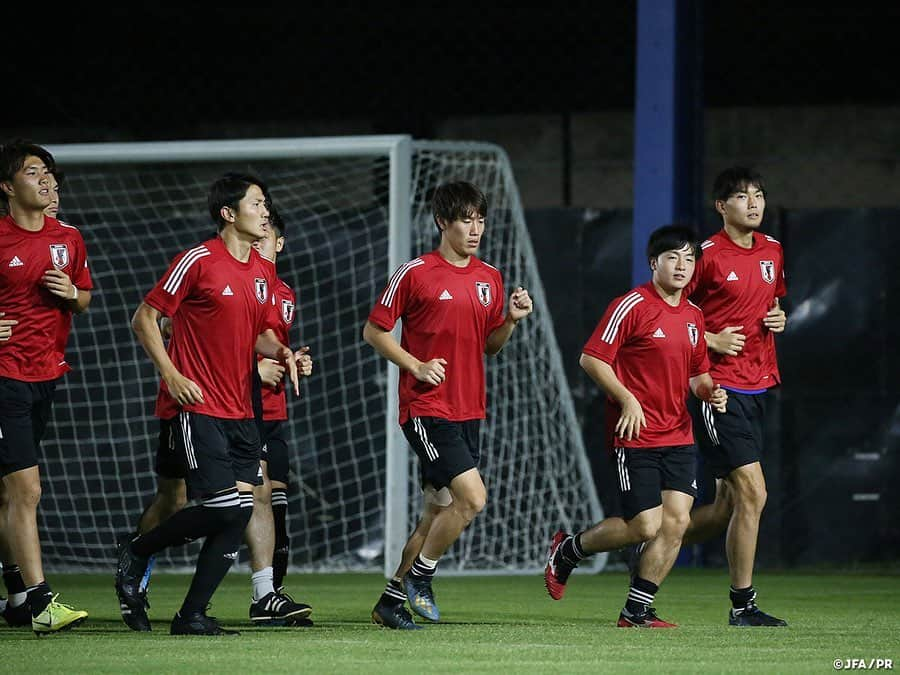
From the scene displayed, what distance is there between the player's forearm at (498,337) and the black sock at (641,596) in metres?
1.12

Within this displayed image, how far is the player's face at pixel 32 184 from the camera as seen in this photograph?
20.9ft

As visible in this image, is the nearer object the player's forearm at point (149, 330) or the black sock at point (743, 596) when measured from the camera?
the player's forearm at point (149, 330)

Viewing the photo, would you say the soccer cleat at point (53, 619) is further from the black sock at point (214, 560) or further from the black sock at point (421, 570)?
the black sock at point (421, 570)

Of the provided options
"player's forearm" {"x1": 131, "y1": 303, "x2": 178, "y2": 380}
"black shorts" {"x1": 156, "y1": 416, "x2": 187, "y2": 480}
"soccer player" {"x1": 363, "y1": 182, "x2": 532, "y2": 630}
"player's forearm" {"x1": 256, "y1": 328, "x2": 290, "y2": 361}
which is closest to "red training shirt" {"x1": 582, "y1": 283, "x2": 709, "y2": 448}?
"soccer player" {"x1": 363, "y1": 182, "x2": 532, "y2": 630}

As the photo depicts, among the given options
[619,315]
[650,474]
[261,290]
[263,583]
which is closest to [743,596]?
[650,474]

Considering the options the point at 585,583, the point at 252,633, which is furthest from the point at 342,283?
the point at 252,633

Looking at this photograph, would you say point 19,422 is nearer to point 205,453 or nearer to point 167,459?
point 205,453

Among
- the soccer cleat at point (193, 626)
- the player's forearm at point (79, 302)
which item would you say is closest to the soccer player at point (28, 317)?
the player's forearm at point (79, 302)

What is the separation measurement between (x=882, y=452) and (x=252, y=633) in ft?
18.6

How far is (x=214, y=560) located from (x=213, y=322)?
2.90 feet

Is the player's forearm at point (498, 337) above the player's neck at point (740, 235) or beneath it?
beneath

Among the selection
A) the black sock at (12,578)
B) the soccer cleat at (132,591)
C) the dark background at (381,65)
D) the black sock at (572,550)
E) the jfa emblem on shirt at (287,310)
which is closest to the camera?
the soccer cleat at (132,591)

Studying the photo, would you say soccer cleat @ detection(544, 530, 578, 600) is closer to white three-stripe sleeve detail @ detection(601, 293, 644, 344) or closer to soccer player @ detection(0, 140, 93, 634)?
white three-stripe sleeve detail @ detection(601, 293, 644, 344)

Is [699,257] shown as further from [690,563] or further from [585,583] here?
[690,563]
